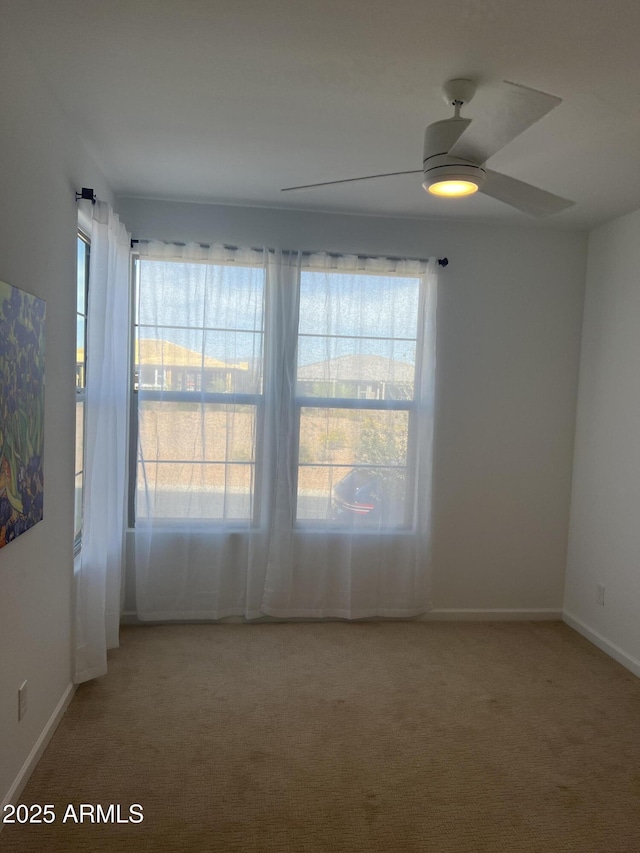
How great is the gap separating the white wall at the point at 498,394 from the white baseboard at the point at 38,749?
3.31 feet

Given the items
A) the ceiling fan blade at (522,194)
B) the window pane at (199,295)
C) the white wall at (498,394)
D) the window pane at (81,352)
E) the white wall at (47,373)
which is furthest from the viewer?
the white wall at (498,394)

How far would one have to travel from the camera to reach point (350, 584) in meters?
3.62

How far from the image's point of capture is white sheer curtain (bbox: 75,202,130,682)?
8.64 ft

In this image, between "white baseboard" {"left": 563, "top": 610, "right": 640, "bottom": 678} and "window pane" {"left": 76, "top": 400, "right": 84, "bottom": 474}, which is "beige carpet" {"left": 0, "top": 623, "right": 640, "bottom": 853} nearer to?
"white baseboard" {"left": 563, "top": 610, "right": 640, "bottom": 678}

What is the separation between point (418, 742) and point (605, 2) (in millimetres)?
2686

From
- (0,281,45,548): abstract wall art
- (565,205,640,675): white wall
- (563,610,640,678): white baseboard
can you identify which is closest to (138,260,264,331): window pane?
(0,281,45,548): abstract wall art

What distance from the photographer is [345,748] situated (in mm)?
2377

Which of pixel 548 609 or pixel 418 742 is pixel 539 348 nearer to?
pixel 548 609

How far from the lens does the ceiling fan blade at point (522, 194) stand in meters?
2.02

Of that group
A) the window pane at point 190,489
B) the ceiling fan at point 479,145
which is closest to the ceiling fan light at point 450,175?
the ceiling fan at point 479,145

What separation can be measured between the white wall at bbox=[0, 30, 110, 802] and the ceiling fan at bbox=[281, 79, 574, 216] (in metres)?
1.37

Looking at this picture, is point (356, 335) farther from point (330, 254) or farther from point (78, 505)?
point (78, 505)

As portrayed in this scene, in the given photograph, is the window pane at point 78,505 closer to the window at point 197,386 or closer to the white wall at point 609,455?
the window at point 197,386

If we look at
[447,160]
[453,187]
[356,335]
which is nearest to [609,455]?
[356,335]
